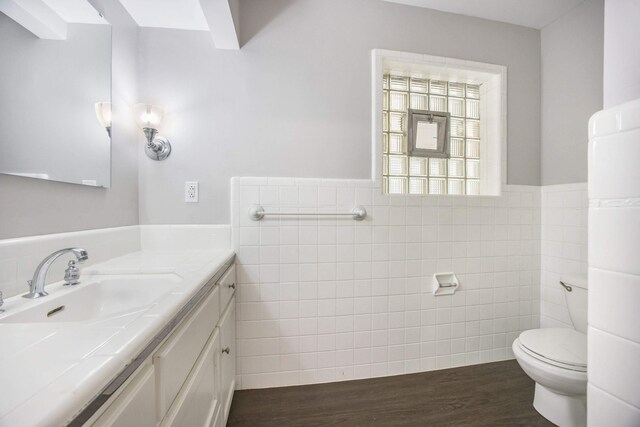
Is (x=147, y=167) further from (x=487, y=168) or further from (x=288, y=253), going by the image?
(x=487, y=168)

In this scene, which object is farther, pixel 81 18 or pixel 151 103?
pixel 151 103

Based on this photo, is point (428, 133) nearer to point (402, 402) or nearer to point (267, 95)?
point (267, 95)

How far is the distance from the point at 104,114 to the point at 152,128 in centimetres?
24

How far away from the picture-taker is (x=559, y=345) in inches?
48.8

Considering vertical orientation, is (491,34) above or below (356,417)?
above

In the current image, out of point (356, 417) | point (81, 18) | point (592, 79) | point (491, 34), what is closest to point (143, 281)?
point (81, 18)

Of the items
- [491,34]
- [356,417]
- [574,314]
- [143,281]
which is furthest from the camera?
[491,34]

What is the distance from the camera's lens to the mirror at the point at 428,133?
1.87 m

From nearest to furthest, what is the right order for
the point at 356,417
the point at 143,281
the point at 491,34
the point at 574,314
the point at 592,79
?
the point at 143,281 < the point at 356,417 < the point at 574,314 < the point at 592,79 < the point at 491,34

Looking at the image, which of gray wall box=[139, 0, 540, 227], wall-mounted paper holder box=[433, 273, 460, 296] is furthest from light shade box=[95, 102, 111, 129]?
wall-mounted paper holder box=[433, 273, 460, 296]

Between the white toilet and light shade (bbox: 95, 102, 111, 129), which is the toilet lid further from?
light shade (bbox: 95, 102, 111, 129)

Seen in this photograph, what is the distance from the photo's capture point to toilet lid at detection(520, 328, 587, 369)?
3.75 feet

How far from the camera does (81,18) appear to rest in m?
1.04

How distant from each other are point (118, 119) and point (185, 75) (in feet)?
1.53
